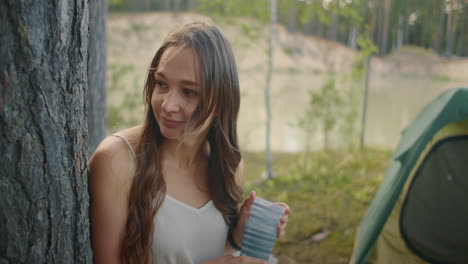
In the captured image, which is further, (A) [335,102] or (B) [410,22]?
(B) [410,22]

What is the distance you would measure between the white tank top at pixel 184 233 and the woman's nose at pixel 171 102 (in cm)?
19

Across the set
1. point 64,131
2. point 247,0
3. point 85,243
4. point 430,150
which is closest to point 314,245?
point 430,150

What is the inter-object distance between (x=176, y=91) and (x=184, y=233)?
508 mm

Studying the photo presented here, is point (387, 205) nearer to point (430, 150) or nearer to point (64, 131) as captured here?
point (430, 150)

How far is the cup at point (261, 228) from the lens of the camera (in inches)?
54.0

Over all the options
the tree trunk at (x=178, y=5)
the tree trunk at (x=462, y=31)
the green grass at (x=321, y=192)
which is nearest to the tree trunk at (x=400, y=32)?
the tree trunk at (x=462, y=31)

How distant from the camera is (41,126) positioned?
0.92 meters

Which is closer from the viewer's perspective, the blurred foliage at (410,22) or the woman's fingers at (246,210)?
the woman's fingers at (246,210)

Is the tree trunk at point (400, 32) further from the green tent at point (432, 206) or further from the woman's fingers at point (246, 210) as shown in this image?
the woman's fingers at point (246, 210)

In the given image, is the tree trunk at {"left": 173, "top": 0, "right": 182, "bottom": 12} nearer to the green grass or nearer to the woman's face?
the green grass

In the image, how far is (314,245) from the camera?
3.56 meters

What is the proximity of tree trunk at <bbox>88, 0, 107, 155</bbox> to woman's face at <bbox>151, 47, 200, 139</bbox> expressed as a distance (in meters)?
1.14

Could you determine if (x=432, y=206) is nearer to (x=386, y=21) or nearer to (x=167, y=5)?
(x=386, y=21)

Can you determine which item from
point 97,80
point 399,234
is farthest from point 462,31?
point 97,80
